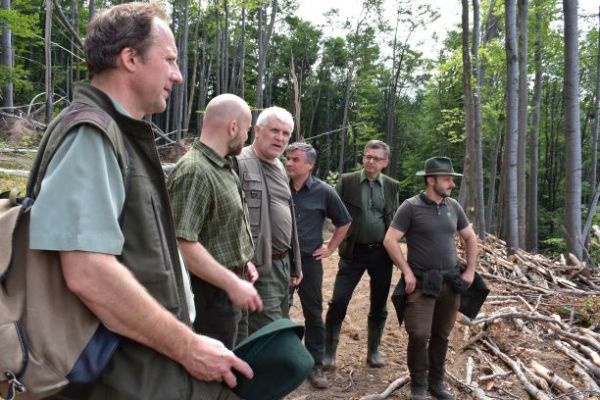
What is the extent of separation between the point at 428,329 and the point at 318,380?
122 centimetres

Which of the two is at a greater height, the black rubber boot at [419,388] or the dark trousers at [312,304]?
the dark trousers at [312,304]

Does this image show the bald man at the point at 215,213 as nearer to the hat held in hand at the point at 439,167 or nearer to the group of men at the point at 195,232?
the group of men at the point at 195,232

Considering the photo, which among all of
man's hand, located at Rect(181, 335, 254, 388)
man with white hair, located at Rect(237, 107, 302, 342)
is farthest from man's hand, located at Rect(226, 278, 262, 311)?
man with white hair, located at Rect(237, 107, 302, 342)

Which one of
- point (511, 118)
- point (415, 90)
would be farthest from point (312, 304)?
point (415, 90)

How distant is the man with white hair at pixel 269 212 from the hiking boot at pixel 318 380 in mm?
1119

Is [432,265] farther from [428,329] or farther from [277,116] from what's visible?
[277,116]

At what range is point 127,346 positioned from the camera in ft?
4.45

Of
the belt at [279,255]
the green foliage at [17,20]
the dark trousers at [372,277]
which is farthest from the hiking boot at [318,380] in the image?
the green foliage at [17,20]

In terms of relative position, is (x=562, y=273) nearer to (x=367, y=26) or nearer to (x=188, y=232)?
(x=188, y=232)

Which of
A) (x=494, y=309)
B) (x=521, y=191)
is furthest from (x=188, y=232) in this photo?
(x=521, y=191)

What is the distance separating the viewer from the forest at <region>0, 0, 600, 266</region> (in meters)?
11.7

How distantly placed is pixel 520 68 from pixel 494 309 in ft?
29.5

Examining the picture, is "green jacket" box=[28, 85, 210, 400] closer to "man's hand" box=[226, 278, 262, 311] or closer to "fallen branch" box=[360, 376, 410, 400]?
"man's hand" box=[226, 278, 262, 311]

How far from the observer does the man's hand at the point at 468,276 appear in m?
4.59
